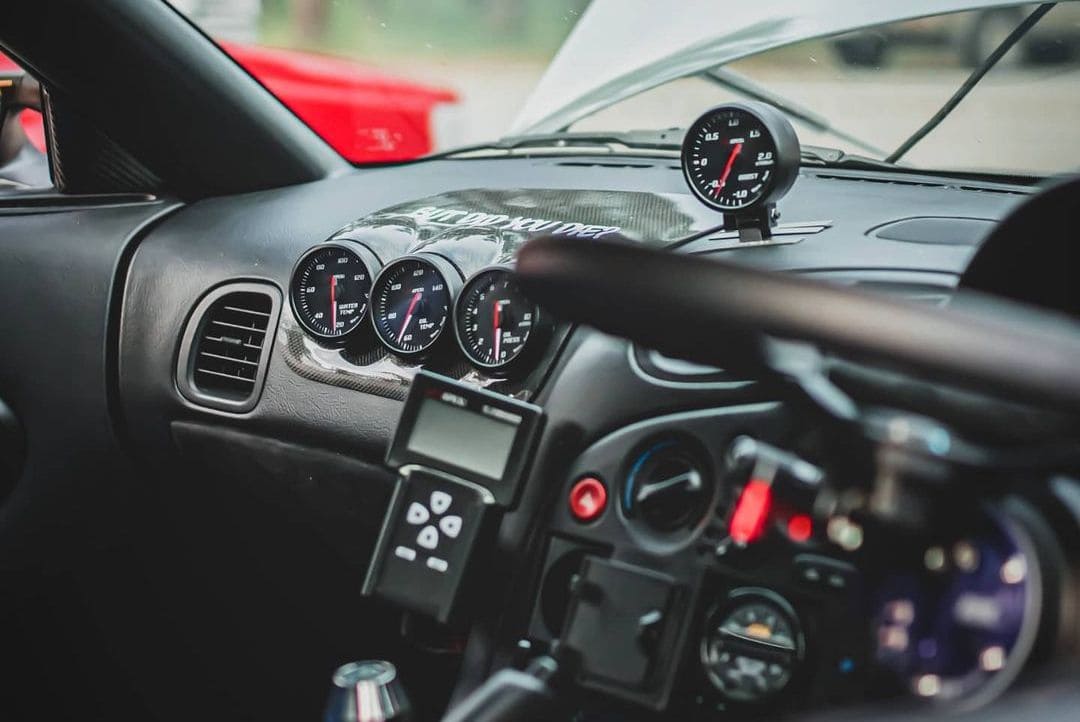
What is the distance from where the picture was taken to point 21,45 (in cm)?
248

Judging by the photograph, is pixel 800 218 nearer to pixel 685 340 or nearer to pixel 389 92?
pixel 685 340

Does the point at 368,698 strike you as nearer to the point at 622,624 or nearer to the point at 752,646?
the point at 622,624

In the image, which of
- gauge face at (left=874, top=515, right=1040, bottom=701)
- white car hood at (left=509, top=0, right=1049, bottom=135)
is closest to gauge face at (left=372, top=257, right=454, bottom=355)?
white car hood at (left=509, top=0, right=1049, bottom=135)

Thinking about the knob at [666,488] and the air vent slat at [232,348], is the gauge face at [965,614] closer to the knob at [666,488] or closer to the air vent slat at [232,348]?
the knob at [666,488]

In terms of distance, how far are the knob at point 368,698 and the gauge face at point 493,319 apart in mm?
644

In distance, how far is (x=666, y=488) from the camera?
5.35 feet

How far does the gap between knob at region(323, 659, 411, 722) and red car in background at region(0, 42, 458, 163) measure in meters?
1.81

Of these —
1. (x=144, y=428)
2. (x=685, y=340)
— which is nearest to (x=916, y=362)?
(x=685, y=340)

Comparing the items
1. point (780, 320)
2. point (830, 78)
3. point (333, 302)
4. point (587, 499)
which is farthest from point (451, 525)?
point (830, 78)

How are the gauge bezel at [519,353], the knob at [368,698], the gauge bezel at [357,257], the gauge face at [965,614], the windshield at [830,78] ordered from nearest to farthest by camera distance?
the gauge face at [965,614], the knob at [368,698], the gauge bezel at [519,353], the gauge bezel at [357,257], the windshield at [830,78]

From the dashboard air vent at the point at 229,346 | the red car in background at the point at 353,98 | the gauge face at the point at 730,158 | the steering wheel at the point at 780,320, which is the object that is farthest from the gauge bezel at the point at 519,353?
the red car in background at the point at 353,98

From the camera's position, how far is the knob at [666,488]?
5.29ft

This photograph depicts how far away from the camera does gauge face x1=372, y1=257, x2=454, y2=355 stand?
2.07 m

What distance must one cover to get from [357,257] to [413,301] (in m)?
0.16
